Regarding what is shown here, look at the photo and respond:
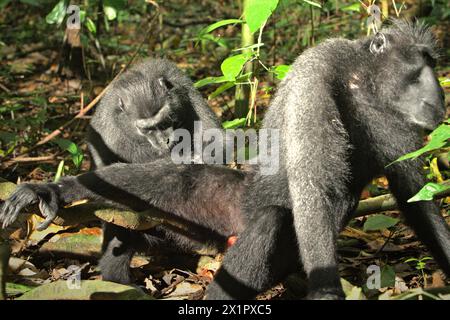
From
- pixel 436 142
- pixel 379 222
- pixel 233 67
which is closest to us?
pixel 436 142

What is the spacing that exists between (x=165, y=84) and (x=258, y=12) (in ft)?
7.37

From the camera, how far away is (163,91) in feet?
22.3

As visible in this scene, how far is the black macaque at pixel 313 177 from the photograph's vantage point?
4.52 meters

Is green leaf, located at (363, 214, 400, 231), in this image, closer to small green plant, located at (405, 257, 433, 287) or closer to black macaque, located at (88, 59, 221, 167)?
small green plant, located at (405, 257, 433, 287)

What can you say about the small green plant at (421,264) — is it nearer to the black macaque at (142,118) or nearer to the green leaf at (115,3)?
the black macaque at (142,118)

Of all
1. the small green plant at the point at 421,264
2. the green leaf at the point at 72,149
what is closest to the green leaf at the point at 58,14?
the green leaf at the point at 72,149

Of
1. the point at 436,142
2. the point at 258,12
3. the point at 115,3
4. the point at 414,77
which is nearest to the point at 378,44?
the point at 414,77

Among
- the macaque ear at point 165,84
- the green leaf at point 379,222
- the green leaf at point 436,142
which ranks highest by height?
the green leaf at point 436,142

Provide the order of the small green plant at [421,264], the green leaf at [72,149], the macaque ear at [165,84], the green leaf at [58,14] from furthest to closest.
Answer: the green leaf at [58,14], the macaque ear at [165,84], the green leaf at [72,149], the small green plant at [421,264]

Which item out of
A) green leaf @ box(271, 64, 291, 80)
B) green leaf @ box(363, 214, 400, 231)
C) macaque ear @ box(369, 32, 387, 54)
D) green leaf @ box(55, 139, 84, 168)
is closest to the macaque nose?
green leaf @ box(55, 139, 84, 168)

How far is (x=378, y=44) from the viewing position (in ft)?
16.6

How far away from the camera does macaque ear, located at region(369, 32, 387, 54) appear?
5.05m

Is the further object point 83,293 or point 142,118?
point 142,118

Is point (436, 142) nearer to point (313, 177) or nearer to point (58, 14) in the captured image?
point (313, 177)
